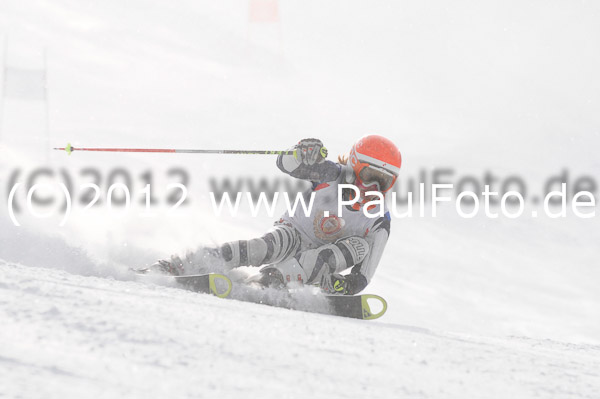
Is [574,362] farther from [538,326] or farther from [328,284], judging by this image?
[538,326]

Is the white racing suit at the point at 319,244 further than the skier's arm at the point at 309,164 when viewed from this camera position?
No

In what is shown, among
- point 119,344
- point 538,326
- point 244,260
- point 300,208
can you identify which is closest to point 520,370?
point 119,344

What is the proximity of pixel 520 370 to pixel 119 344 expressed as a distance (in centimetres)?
145

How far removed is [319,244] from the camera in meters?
4.93

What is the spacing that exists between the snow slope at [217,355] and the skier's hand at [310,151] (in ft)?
6.22

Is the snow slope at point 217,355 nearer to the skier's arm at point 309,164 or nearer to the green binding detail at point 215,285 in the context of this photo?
the green binding detail at point 215,285

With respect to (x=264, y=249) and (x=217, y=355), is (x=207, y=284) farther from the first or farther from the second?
(x=217, y=355)

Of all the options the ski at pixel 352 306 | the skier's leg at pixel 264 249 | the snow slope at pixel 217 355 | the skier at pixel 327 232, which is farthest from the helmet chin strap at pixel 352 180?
the snow slope at pixel 217 355

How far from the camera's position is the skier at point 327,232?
444 cm

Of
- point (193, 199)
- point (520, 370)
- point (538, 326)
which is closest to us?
point (520, 370)

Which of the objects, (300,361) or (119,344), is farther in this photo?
(300,361)

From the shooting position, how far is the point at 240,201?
42.4 ft

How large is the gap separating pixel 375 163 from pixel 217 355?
3064 millimetres

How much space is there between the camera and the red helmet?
4859 mm
